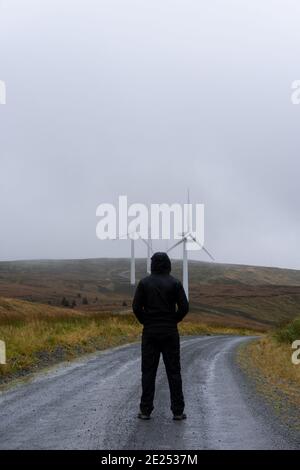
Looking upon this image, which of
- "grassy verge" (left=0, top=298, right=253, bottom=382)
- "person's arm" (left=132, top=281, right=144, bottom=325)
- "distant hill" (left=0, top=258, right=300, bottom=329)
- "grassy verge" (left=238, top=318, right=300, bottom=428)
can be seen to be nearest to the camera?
"person's arm" (left=132, top=281, right=144, bottom=325)

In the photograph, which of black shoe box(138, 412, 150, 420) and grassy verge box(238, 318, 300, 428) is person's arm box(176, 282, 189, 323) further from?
grassy verge box(238, 318, 300, 428)

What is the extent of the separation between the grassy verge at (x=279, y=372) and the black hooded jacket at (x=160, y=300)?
8.53 ft

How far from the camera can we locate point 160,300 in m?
9.43

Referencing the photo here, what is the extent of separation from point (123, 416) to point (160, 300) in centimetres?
202

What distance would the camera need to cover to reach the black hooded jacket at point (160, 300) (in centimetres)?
939

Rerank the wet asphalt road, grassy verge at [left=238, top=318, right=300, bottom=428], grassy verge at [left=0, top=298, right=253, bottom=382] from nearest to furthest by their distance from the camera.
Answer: the wet asphalt road
grassy verge at [left=238, top=318, right=300, bottom=428]
grassy verge at [left=0, top=298, right=253, bottom=382]

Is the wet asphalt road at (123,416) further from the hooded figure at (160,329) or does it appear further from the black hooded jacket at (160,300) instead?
the black hooded jacket at (160,300)

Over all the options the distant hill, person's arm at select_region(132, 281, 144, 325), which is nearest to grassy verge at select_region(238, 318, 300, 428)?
person's arm at select_region(132, 281, 144, 325)

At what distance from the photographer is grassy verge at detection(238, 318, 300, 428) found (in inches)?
450

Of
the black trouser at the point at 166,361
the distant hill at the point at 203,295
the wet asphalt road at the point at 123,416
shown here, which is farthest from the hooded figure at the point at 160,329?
the distant hill at the point at 203,295

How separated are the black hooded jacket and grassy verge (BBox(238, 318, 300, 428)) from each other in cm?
260

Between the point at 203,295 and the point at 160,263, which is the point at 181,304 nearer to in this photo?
the point at 160,263
